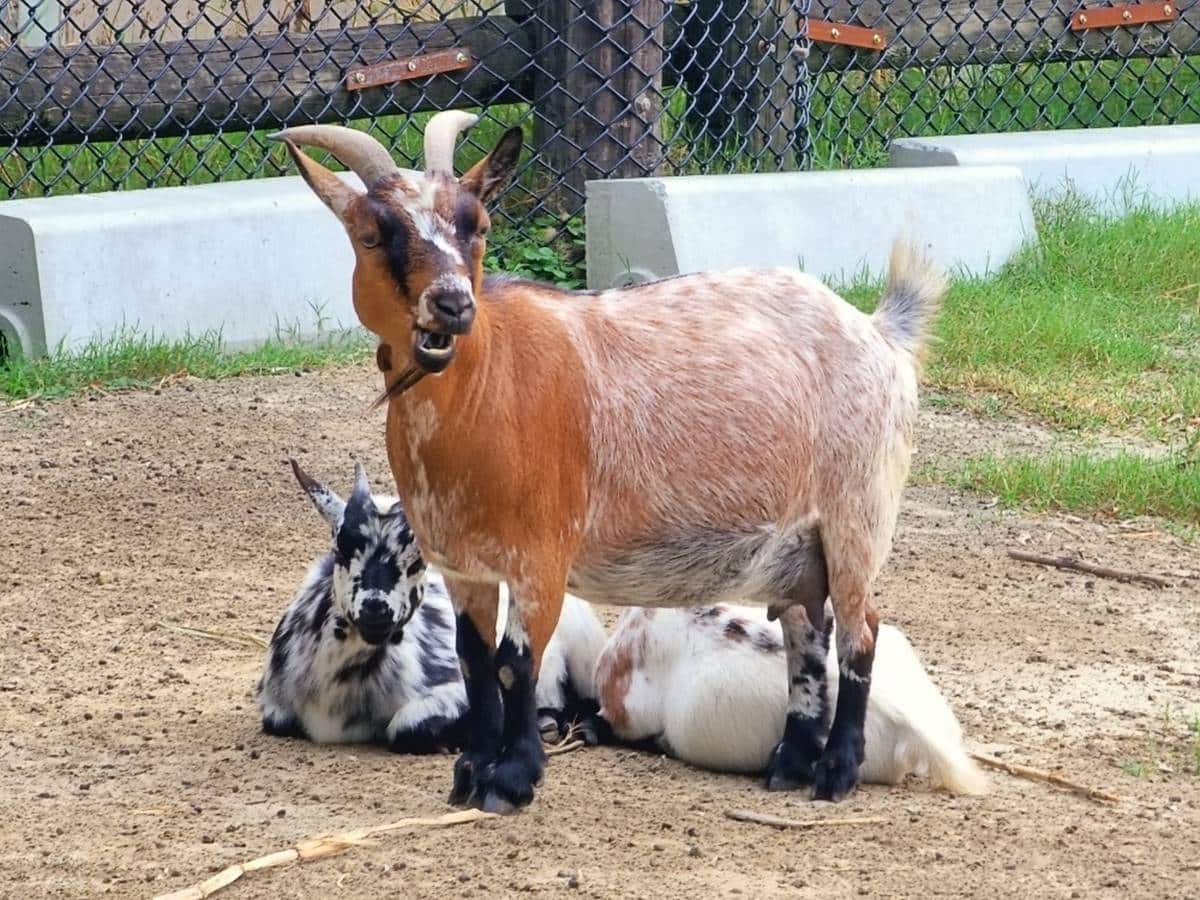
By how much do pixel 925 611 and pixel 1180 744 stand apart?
1.16 metres

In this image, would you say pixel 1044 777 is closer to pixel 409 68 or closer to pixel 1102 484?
pixel 1102 484

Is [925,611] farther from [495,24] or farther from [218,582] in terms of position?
[495,24]

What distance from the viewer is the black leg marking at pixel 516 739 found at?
4145 millimetres

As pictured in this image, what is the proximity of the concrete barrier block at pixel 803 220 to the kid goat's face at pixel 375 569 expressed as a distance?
365cm

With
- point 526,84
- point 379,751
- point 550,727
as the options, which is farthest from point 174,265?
point 550,727

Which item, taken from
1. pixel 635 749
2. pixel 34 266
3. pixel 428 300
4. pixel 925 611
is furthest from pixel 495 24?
pixel 428 300

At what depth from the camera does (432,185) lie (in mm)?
3889

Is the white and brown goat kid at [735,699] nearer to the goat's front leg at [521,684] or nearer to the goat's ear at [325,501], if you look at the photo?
the goat's front leg at [521,684]

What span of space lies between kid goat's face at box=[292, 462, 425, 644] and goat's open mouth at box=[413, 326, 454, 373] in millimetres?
956

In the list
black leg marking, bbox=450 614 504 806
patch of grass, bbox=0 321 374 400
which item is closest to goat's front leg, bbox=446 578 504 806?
black leg marking, bbox=450 614 504 806

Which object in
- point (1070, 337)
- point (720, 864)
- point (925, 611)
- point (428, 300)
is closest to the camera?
point (428, 300)

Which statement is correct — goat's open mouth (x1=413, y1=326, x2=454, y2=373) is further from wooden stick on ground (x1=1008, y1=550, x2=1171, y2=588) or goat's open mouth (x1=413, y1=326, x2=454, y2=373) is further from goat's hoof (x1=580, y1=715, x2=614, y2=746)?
wooden stick on ground (x1=1008, y1=550, x2=1171, y2=588)

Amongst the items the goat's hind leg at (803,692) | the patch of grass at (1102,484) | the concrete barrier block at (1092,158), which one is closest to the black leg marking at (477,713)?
the goat's hind leg at (803,692)

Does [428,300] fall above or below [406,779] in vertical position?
above
